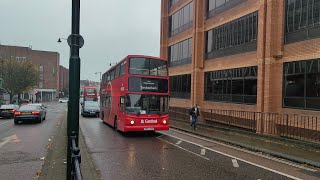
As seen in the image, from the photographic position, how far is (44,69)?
338ft

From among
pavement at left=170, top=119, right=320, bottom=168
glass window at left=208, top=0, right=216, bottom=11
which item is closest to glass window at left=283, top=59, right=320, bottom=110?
pavement at left=170, top=119, right=320, bottom=168

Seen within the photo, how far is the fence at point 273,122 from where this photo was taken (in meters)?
15.5

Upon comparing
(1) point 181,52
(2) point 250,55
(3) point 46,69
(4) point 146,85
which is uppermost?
(3) point 46,69

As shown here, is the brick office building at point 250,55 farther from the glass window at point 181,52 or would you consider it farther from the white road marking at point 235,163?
the white road marking at point 235,163

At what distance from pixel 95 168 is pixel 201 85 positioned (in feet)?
66.8

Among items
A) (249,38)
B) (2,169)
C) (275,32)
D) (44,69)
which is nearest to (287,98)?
(275,32)

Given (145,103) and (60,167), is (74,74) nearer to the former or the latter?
(60,167)

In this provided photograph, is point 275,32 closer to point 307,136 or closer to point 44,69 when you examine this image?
point 307,136

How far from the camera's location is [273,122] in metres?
A: 17.9

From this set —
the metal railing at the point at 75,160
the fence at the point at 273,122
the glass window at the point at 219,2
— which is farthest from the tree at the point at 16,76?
the metal railing at the point at 75,160

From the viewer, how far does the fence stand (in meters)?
15.5

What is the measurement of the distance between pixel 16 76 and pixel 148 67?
4676 cm

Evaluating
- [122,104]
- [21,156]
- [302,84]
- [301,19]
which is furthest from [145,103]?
[301,19]

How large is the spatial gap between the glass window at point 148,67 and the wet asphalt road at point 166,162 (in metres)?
3.63
